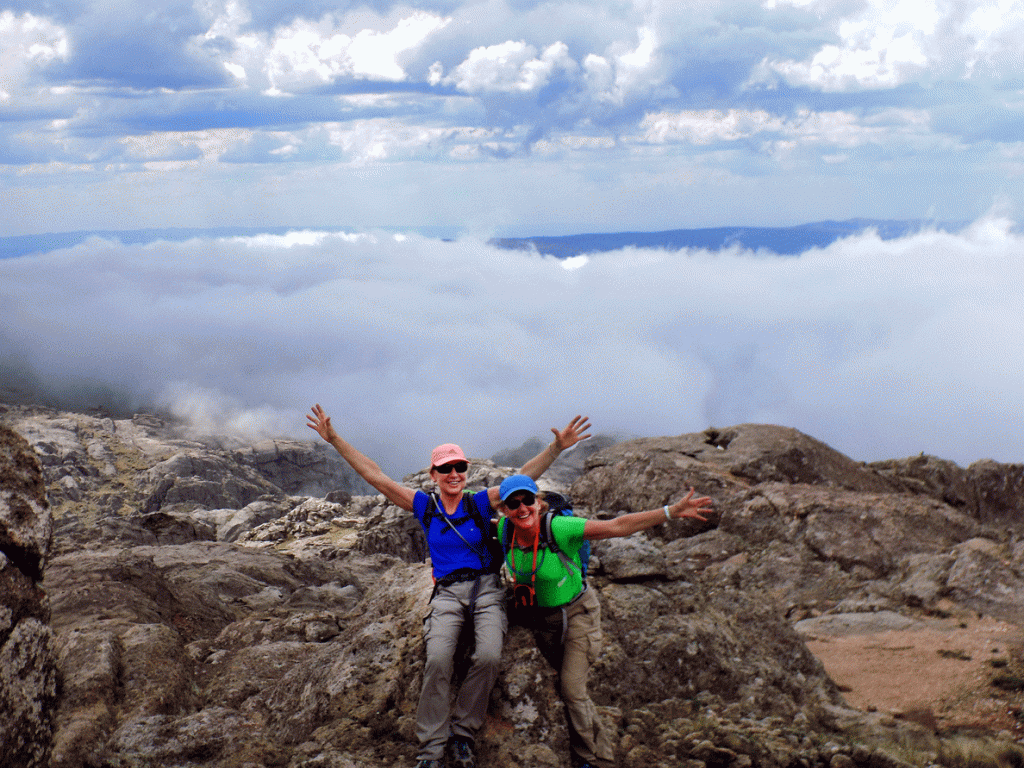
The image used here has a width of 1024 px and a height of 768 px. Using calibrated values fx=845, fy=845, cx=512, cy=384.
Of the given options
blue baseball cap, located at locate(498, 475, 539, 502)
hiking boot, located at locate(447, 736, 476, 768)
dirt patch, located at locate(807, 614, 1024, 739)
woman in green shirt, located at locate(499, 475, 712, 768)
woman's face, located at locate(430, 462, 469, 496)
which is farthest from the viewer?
dirt patch, located at locate(807, 614, 1024, 739)

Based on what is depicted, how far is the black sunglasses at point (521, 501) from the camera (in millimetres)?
9906

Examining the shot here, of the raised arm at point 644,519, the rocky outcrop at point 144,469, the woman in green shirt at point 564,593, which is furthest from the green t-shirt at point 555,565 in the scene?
the rocky outcrop at point 144,469

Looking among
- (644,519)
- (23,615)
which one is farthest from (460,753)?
(23,615)

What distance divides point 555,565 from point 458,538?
1302mm

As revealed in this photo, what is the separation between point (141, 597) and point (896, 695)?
Answer: 14565 mm

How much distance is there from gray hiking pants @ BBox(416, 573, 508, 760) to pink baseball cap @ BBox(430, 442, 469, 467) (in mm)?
1532

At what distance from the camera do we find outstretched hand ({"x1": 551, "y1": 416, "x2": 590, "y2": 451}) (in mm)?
11664

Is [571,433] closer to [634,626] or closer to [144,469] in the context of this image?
[634,626]

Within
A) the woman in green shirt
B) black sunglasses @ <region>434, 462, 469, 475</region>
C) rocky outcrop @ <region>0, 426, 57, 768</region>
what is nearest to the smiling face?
the woman in green shirt

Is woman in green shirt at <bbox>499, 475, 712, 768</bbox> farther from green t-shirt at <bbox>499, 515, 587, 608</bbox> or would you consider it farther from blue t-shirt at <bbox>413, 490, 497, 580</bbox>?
blue t-shirt at <bbox>413, 490, 497, 580</bbox>

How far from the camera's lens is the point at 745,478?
27.9 metres

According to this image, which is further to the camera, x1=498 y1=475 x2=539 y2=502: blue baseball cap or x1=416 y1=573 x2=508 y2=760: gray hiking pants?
x1=498 y1=475 x2=539 y2=502: blue baseball cap

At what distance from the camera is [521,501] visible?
390 inches

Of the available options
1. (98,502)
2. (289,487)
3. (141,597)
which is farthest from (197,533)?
(289,487)
